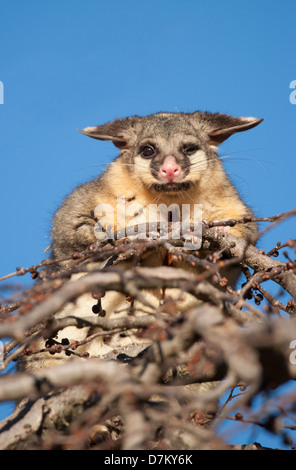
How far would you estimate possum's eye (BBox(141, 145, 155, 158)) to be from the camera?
282 inches

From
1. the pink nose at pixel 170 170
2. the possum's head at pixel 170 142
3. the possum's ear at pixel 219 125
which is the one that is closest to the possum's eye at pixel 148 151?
the possum's head at pixel 170 142

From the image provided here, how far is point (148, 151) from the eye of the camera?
7176 mm

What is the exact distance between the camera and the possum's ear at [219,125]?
7.16 meters

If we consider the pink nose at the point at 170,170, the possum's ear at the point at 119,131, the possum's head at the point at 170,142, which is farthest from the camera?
the possum's ear at the point at 119,131

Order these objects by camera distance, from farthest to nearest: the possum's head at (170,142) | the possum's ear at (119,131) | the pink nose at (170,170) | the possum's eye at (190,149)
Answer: the possum's ear at (119,131)
the possum's eye at (190,149)
the possum's head at (170,142)
the pink nose at (170,170)

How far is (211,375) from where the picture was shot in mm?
3797

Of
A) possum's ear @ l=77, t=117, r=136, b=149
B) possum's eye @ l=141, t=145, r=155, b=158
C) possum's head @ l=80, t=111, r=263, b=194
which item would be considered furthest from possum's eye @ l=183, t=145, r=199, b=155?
possum's ear @ l=77, t=117, r=136, b=149

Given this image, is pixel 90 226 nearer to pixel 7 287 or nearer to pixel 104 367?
pixel 7 287

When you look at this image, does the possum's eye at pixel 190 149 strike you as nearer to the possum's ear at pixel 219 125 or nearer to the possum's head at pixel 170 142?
the possum's head at pixel 170 142

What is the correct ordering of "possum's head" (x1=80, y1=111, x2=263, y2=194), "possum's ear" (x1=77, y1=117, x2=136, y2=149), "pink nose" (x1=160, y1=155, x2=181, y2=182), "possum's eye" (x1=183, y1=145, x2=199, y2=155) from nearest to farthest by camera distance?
"pink nose" (x1=160, y1=155, x2=181, y2=182), "possum's head" (x1=80, y1=111, x2=263, y2=194), "possum's eye" (x1=183, y1=145, x2=199, y2=155), "possum's ear" (x1=77, y1=117, x2=136, y2=149)

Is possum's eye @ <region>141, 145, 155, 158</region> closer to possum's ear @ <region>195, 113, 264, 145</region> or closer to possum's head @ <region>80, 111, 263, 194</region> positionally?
possum's head @ <region>80, 111, 263, 194</region>

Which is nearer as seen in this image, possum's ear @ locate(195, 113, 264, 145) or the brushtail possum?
the brushtail possum

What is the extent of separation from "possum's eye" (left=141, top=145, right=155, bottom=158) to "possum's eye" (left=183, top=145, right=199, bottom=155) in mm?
385
